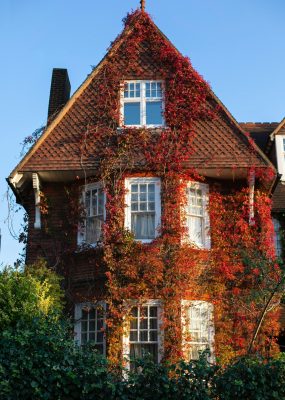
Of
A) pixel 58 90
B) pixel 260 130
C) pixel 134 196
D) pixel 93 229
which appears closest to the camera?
pixel 134 196

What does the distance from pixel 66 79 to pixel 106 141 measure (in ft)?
18.4

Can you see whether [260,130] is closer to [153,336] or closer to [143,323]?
[143,323]

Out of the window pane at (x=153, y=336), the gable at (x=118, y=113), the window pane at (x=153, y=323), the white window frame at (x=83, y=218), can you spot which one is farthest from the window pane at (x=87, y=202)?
the window pane at (x=153, y=336)

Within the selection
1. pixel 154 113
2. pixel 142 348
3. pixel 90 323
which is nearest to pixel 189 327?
pixel 142 348

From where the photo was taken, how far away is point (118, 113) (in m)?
18.0

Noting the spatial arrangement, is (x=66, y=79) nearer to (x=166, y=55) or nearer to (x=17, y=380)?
(x=166, y=55)

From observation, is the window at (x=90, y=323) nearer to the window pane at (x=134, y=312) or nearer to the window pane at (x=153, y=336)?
the window pane at (x=134, y=312)

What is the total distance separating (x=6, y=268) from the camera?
15.1 m

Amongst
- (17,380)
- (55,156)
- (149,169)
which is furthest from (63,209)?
(17,380)

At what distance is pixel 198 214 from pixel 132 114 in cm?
372

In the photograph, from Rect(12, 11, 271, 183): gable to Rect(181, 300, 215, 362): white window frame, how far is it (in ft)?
12.9

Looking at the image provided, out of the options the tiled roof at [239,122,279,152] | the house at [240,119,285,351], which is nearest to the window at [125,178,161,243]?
the house at [240,119,285,351]

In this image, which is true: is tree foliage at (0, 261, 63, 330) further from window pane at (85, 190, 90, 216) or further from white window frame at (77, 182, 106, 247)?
window pane at (85, 190, 90, 216)

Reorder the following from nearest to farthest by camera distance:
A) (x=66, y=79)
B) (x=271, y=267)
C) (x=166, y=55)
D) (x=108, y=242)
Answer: (x=271, y=267), (x=108, y=242), (x=166, y=55), (x=66, y=79)
